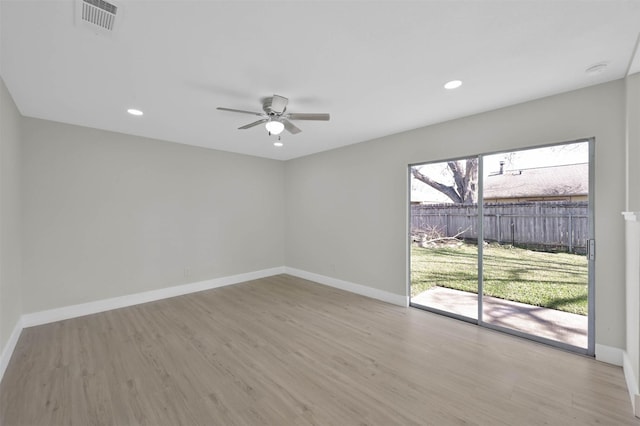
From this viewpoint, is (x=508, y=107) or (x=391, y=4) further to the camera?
(x=508, y=107)

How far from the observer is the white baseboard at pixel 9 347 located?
2228 millimetres

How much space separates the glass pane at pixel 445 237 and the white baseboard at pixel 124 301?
3.28 meters

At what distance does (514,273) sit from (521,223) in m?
0.63

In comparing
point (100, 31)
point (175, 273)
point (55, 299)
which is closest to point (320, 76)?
point (100, 31)

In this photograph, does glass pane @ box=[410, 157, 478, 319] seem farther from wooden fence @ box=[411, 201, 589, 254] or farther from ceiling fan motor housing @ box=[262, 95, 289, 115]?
ceiling fan motor housing @ box=[262, 95, 289, 115]

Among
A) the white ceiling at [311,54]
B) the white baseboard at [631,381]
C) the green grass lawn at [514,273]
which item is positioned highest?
the white ceiling at [311,54]

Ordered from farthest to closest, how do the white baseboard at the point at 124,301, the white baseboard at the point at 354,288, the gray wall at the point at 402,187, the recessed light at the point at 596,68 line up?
1. the white baseboard at the point at 354,288
2. the white baseboard at the point at 124,301
3. the gray wall at the point at 402,187
4. the recessed light at the point at 596,68

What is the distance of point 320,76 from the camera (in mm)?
2232

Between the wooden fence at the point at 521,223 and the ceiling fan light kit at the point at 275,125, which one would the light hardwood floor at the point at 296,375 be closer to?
the wooden fence at the point at 521,223

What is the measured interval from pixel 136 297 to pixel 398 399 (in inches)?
154

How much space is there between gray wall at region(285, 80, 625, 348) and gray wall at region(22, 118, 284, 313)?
1.21m

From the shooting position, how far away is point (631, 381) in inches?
78.0

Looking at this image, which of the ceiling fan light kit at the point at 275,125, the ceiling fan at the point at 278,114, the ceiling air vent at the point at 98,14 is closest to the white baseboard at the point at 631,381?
the ceiling fan at the point at 278,114

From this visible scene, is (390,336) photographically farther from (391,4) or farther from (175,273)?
(175,273)
